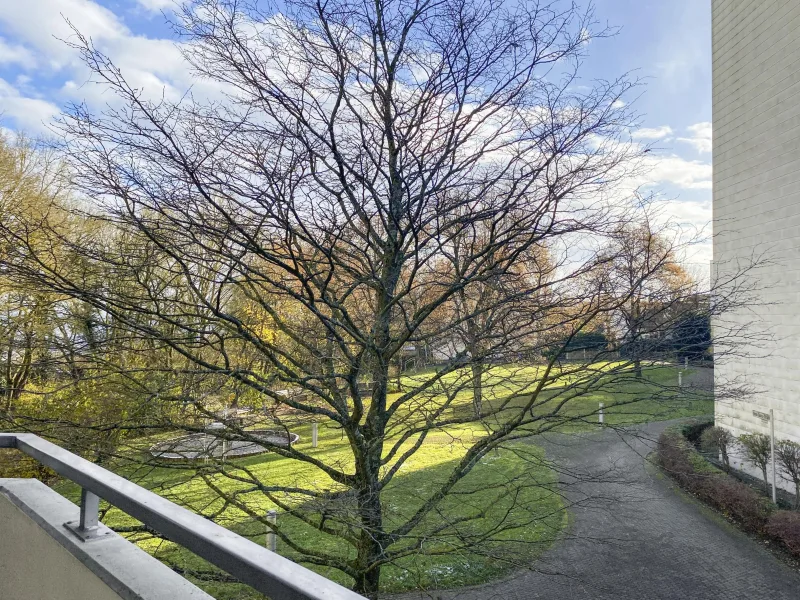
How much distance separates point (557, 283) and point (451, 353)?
1586 millimetres

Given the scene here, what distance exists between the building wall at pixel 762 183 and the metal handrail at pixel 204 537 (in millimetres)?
9005

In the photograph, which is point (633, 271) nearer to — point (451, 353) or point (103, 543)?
point (451, 353)

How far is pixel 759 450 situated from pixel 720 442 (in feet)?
4.10

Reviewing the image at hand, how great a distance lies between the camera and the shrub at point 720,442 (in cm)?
1106

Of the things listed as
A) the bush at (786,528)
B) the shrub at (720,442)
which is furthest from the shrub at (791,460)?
the shrub at (720,442)

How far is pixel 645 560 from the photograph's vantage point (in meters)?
7.69

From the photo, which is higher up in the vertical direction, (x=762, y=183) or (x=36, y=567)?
(x=762, y=183)

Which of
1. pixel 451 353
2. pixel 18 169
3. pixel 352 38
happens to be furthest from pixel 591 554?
pixel 18 169

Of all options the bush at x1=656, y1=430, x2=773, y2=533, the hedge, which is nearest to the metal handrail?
the hedge

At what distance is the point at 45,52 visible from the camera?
414 cm

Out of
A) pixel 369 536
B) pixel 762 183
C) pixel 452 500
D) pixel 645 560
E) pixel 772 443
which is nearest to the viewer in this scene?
pixel 369 536

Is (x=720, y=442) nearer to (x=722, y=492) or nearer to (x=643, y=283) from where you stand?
(x=722, y=492)

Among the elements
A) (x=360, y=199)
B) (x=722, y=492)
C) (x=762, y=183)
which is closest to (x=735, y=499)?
(x=722, y=492)

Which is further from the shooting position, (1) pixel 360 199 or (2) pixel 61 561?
(1) pixel 360 199
